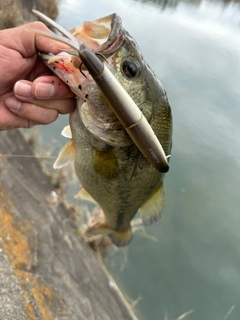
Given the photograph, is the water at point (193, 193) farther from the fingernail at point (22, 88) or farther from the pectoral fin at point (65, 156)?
the fingernail at point (22, 88)

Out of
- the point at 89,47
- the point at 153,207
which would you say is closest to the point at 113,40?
the point at 89,47

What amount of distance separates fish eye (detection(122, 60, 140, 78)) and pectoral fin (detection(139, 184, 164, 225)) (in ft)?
3.06

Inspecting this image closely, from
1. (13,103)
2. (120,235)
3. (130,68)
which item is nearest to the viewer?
(130,68)

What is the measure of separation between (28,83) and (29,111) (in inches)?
7.2

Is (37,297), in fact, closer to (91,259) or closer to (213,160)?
(91,259)

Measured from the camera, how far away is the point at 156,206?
232 centimetres

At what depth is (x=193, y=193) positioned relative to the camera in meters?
6.90

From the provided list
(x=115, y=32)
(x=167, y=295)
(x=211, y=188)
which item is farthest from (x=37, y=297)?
(x=211, y=188)

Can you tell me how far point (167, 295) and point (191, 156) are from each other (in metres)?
3.61

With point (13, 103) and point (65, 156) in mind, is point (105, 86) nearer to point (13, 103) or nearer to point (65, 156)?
point (13, 103)

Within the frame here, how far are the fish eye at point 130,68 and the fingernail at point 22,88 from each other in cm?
51

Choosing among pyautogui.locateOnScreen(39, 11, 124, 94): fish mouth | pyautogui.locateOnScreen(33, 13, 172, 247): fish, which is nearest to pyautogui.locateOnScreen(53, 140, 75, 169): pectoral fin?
pyautogui.locateOnScreen(33, 13, 172, 247): fish

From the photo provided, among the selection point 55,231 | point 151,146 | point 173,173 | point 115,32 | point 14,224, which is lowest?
point 173,173

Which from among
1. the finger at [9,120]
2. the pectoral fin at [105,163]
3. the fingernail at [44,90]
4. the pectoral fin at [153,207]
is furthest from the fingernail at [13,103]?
the pectoral fin at [153,207]
